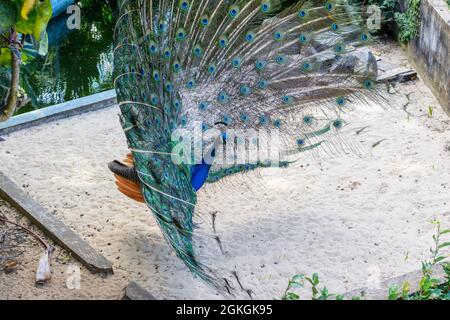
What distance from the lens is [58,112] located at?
8000 millimetres

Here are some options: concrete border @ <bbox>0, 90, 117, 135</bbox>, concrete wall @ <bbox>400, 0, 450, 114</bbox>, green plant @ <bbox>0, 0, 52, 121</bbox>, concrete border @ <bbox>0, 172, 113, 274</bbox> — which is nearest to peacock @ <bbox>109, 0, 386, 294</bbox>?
concrete border @ <bbox>0, 172, 113, 274</bbox>

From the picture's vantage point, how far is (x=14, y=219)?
5.93m

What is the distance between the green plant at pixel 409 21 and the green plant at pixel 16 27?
516 centimetres

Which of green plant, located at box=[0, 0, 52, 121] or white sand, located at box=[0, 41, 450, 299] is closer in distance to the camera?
green plant, located at box=[0, 0, 52, 121]

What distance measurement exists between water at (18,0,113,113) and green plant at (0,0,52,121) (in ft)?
12.2

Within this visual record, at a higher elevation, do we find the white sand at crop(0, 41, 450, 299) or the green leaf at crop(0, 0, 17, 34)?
the green leaf at crop(0, 0, 17, 34)

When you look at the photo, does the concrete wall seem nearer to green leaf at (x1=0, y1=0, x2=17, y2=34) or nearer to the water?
the water

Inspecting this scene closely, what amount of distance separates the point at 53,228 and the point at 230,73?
5.70 ft

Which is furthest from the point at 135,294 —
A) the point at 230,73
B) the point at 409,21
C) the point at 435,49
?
the point at 409,21

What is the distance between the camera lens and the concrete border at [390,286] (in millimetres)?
4602

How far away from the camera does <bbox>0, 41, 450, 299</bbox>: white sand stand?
226 inches

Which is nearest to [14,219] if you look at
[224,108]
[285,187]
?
[224,108]

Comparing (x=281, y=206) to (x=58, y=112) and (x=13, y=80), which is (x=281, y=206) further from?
(x=58, y=112)
